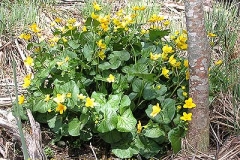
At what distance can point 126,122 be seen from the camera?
3061mm

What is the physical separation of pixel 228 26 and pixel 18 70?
198cm

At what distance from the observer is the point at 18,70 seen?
4035mm

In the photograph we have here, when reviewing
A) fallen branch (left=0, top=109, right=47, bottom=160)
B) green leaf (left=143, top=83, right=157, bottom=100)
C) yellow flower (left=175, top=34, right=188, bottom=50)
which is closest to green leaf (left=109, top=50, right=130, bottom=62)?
green leaf (left=143, top=83, right=157, bottom=100)

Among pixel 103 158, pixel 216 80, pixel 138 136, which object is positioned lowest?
pixel 103 158

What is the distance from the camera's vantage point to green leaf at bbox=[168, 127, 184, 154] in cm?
304

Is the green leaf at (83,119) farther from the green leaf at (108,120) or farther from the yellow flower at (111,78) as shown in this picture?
the yellow flower at (111,78)

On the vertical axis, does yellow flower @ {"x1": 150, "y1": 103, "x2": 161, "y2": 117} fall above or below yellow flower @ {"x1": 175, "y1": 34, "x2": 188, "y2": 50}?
below

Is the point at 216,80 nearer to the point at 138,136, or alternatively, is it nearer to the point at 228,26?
the point at 138,136

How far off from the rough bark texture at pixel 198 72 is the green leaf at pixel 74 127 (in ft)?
2.41

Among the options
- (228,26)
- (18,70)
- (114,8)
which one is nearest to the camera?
(18,70)

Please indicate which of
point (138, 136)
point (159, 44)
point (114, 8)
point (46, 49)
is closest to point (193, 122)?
point (138, 136)

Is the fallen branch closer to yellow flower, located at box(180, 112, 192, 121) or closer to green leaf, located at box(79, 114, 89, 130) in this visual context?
green leaf, located at box(79, 114, 89, 130)

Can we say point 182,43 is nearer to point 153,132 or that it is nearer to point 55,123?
point 153,132

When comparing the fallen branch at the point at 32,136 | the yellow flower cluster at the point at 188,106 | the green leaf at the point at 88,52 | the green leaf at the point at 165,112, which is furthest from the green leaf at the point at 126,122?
the fallen branch at the point at 32,136
